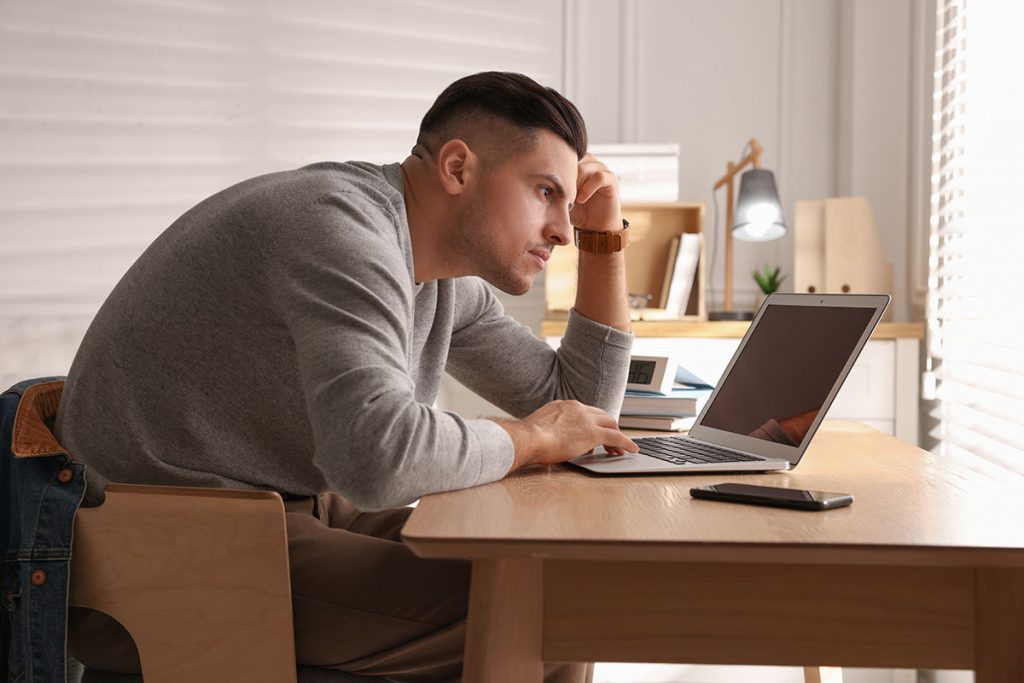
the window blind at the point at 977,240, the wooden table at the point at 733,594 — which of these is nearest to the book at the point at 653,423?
the wooden table at the point at 733,594

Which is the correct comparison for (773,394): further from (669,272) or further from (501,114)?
(669,272)

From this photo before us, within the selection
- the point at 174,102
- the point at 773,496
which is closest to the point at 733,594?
the point at 773,496

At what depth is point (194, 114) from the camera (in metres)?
3.29

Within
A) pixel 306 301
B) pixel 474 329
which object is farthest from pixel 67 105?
pixel 306 301

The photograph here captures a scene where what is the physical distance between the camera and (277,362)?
1134 mm

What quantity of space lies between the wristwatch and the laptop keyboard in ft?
1.13

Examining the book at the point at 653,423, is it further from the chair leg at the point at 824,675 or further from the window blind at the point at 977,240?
the window blind at the point at 977,240

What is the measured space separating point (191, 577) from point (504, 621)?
31 centimetres

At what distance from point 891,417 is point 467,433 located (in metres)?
1.89

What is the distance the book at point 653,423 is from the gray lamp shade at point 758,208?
1.38m

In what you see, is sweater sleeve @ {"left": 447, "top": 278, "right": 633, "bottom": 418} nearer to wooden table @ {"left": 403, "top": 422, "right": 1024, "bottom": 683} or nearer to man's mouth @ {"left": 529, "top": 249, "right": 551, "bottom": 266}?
man's mouth @ {"left": 529, "top": 249, "right": 551, "bottom": 266}

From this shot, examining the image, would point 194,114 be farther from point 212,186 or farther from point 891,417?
point 891,417

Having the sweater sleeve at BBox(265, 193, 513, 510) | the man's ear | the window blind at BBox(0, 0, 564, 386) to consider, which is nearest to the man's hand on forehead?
the man's ear

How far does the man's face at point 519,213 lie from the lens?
1303mm
